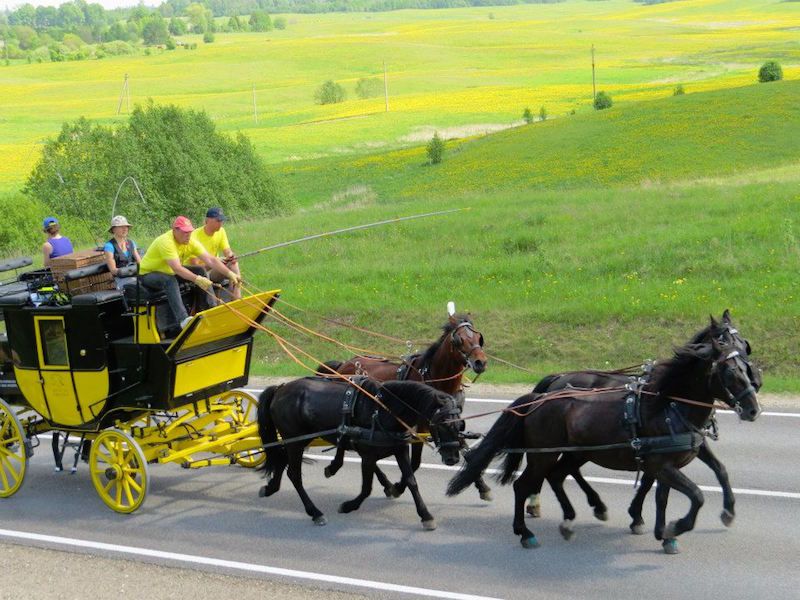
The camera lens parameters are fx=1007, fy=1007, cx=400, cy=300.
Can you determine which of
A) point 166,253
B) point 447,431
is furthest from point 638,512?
point 166,253

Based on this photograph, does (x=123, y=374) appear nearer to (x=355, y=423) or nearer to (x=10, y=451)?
(x=10, y=451)

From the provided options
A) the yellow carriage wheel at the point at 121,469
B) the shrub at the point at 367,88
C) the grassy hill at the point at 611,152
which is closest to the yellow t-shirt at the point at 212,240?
the yellow carriage wheel at the point at 121,469

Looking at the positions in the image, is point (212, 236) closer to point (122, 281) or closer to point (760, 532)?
point (122, 281)

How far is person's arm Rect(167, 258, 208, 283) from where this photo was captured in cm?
1057

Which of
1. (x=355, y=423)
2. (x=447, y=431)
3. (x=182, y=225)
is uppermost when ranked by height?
(x=182, y=225)

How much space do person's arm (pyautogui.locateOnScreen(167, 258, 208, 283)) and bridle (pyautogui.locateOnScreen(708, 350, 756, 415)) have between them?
5.32m

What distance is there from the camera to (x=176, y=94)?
10956cm

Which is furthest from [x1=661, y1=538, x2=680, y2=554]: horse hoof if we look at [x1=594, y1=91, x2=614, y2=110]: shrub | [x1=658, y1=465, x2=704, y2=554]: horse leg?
[x1=594, y1=91, x2=614, y2=110]: shrub

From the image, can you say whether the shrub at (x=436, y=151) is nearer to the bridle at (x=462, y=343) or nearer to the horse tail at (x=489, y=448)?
the bridle at (x=462, y=343)

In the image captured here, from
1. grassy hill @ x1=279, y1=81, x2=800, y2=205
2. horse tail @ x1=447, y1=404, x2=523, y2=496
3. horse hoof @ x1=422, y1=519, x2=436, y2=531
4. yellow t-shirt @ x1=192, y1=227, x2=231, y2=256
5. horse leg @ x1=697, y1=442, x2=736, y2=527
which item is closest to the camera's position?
horse leg @ x1=697, y1=442, x2=736, y2=527

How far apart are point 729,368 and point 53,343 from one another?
23.9ft

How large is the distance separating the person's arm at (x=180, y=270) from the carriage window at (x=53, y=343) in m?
1.60

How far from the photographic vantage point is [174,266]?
34.8ft

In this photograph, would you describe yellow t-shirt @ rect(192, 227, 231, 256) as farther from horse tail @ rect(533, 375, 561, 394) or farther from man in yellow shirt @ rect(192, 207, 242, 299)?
horse tail @ rect(533, 375, 561, 394)
